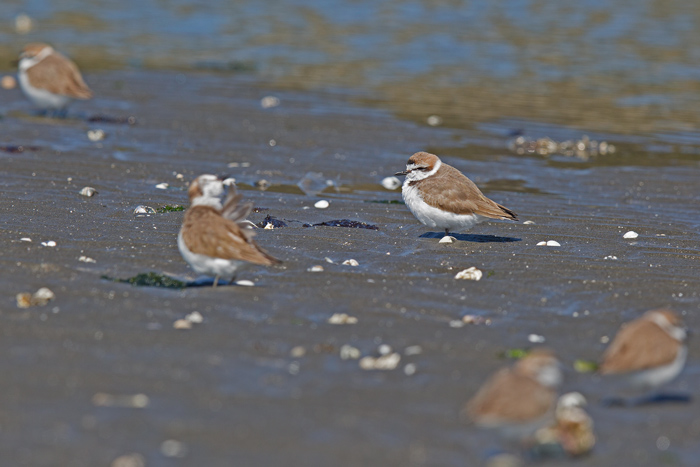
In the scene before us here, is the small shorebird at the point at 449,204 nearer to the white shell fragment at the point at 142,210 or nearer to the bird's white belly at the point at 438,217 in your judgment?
the bird's white belly at the point at 438,217

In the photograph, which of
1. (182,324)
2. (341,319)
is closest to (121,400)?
(182,324)

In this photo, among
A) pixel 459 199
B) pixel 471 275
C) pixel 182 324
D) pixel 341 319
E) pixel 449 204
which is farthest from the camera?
pixel 459 199

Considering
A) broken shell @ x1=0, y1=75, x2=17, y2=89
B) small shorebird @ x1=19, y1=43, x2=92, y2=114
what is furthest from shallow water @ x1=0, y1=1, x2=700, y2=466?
→ broken shell @ x1=0, y1=75, x2=17, y2=89

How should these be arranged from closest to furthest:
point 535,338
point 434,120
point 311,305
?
point 535,338, point 311,305, point 434,120

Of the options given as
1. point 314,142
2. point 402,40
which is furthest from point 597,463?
point 402,40

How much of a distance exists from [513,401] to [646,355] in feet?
3.80

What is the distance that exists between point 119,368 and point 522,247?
538 cm

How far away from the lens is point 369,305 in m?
8.38

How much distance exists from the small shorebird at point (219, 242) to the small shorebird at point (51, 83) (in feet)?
30.5

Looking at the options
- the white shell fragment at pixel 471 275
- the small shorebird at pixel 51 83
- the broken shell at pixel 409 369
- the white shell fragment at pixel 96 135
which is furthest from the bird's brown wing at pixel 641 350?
the small shorebird at pixel 51 83

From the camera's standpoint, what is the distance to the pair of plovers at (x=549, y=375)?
18.4 ft

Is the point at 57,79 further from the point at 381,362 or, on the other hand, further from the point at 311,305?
the point at 381,362

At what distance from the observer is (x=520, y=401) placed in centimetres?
559

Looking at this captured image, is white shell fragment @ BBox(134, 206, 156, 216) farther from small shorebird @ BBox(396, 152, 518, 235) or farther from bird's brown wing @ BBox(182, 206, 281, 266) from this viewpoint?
small shorebird @ BBox(396, 152, 518, 235)
